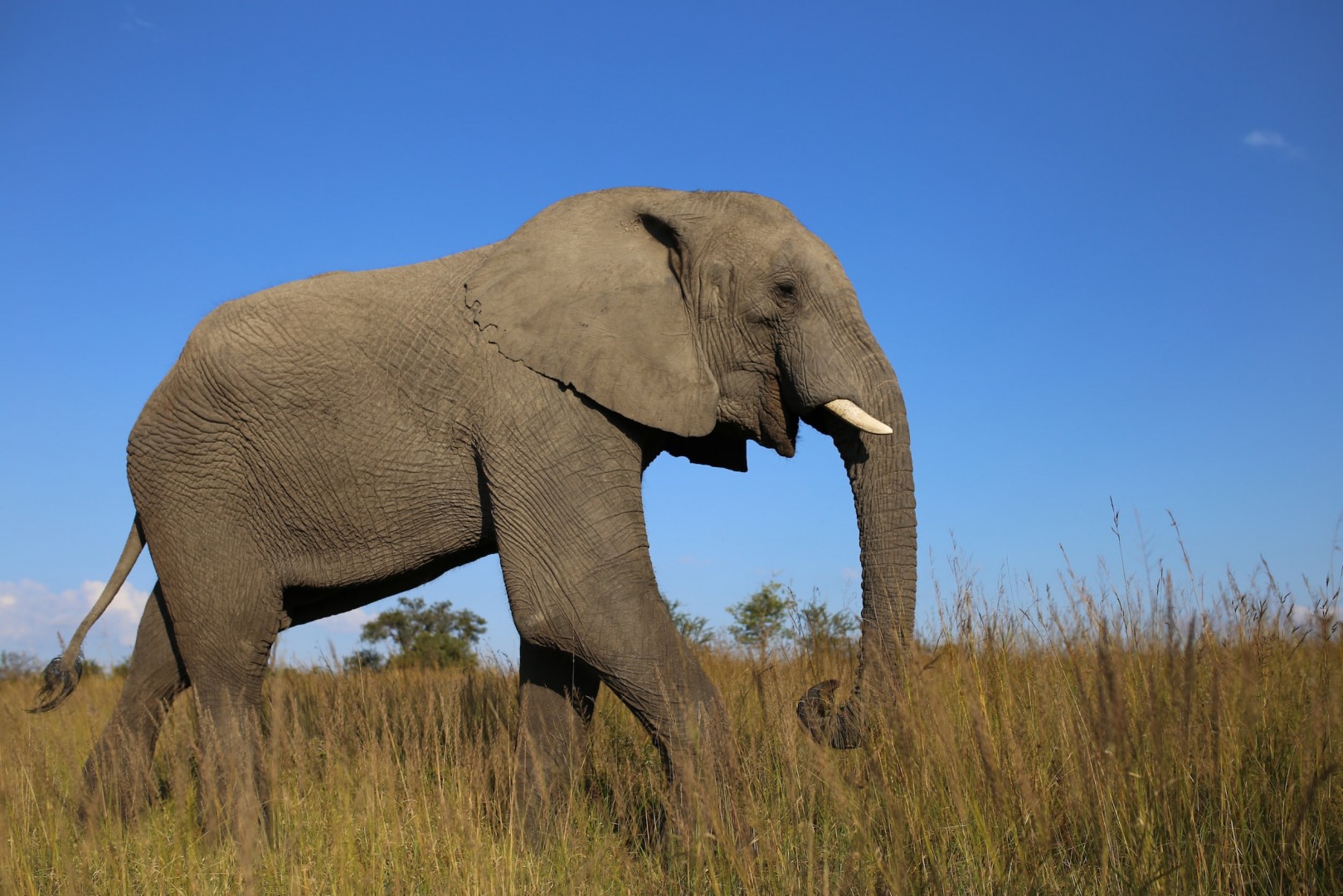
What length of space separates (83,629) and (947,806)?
5287mm

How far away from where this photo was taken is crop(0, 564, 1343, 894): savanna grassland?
133 inches

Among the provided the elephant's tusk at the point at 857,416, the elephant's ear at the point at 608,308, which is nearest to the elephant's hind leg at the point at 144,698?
the elephant's ear at the point at 608,308

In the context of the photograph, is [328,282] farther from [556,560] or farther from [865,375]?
[865,375]

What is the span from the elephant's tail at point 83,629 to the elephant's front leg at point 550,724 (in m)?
2.64

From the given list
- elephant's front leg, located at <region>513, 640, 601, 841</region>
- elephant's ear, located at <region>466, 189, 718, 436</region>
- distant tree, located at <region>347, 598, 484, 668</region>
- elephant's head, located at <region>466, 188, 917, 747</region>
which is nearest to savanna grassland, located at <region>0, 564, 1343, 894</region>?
elephant's front leg, located at <region>513, 640, 601, 841</region>

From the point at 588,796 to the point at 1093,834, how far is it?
2.81 m

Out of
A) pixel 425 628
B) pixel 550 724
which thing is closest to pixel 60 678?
pixel 550 724

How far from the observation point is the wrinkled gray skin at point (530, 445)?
480 centimetres

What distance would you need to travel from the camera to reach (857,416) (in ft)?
16.0

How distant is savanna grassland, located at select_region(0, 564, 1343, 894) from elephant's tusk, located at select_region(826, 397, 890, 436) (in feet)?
3.30

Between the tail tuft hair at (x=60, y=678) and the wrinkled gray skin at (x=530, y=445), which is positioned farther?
the tail tuft hair at (x=60, y=678)

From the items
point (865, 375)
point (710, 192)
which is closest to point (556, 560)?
point (865, 375)

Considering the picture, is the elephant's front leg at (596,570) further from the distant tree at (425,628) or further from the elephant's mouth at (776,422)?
the distant tree at (425,628)

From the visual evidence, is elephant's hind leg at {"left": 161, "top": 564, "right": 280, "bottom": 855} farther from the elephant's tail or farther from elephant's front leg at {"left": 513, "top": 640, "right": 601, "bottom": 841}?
elephant's front leg at {"left": 513, "top": 640, "right": 601, "bottom": 841}
